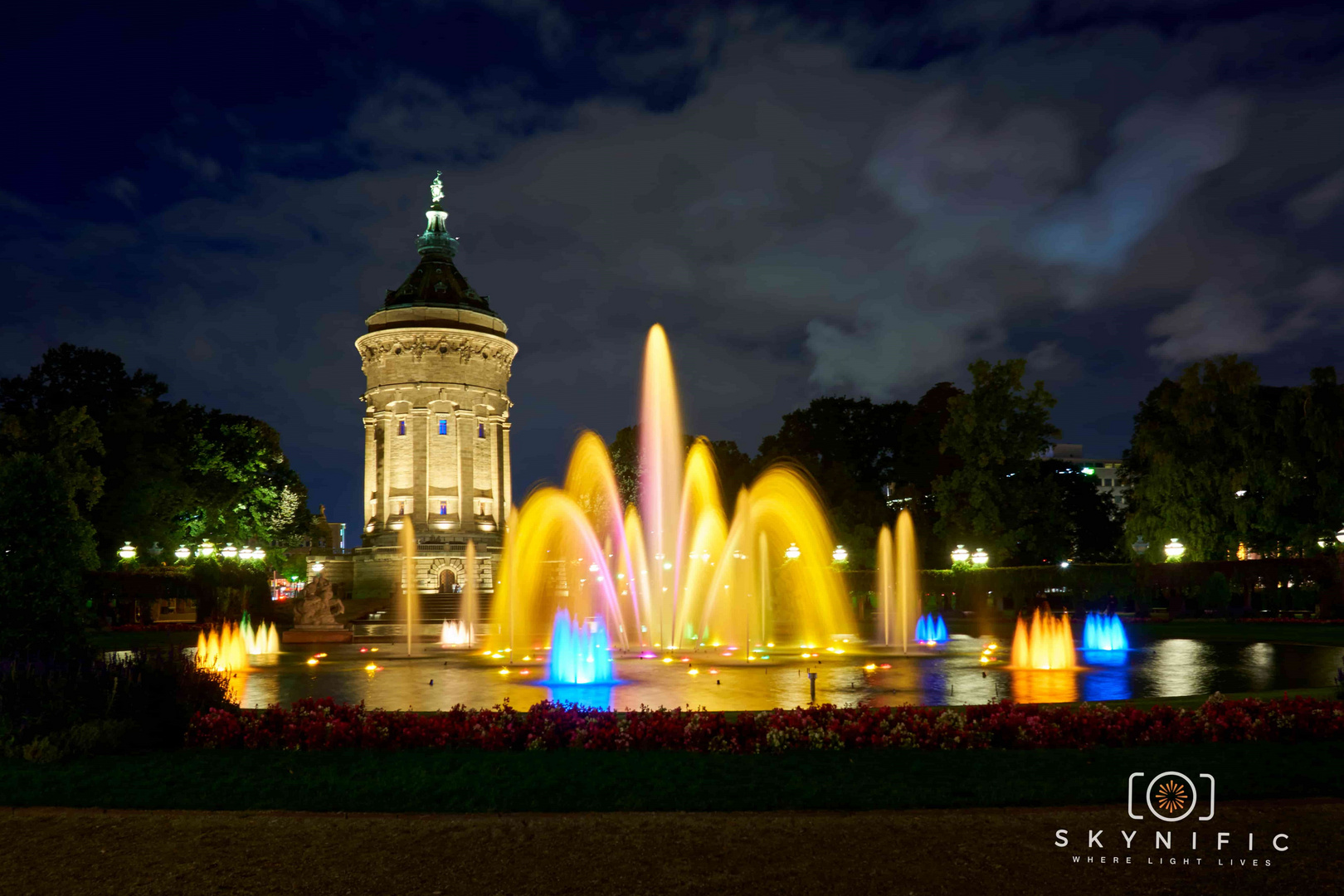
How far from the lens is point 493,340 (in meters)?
78.9

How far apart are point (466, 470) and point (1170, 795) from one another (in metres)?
70.0

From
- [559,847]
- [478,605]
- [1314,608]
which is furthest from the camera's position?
[478,605]

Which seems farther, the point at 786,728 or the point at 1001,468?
the point at 1001,468

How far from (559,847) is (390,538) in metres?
67.4

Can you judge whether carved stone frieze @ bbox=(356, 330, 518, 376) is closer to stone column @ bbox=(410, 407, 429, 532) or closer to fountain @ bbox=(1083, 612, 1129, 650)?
stone column @ bbox=(410, 407, 429, 532)

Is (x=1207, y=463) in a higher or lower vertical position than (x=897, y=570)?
higher

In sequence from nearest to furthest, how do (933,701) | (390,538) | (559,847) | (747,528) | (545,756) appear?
(559,847) → (545,756) → (933,701) → (747,528) → (390,538)

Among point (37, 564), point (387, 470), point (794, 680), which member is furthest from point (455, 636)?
point (387, 470)

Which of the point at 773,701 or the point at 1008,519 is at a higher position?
Answer: the point at 1008,519

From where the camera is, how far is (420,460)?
250 feet

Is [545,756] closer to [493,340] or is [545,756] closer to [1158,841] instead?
[1158,841]

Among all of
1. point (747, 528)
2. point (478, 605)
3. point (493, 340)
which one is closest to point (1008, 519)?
point (747, 528)

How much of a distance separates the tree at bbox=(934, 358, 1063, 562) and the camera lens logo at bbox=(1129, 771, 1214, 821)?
48010 millimetres

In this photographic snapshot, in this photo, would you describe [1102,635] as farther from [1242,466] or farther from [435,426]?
[435,426]
